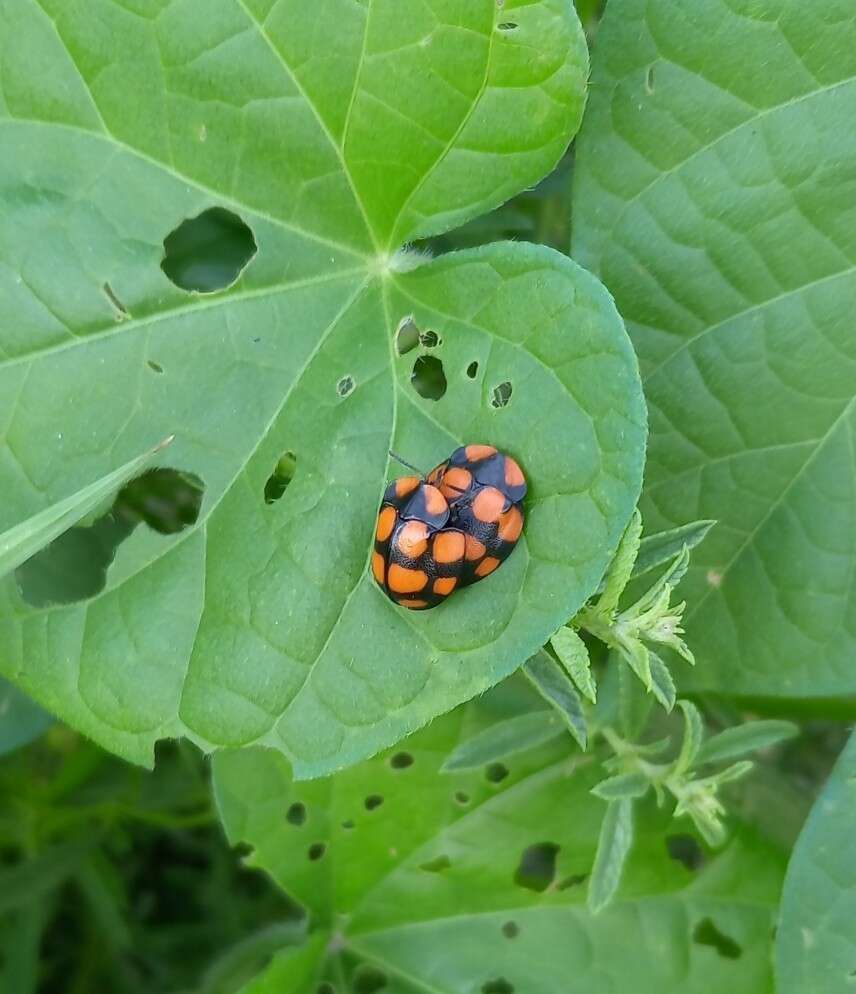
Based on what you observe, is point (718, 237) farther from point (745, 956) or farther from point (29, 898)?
point (29, 898)

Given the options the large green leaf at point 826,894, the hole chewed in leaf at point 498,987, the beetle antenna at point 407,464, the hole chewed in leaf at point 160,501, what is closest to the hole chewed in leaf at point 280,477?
the beetle antenna at point 407,464

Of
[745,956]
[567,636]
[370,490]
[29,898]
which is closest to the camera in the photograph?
[567,636]

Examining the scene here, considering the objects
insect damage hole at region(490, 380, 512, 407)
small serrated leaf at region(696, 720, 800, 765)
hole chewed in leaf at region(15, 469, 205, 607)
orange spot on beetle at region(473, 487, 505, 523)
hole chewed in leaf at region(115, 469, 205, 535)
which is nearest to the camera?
orange spot on beetle at region(473, 487, 505, 523)

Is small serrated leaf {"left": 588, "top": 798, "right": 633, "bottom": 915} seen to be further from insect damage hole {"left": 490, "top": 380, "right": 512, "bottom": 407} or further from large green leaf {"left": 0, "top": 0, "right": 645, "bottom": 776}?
insect damage hole {"left": 490, "top": 380, "right": 512, "bottom": 407}

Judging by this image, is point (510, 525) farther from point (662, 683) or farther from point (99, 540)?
point (99, 540)

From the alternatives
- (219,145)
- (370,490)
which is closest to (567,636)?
(370,490)

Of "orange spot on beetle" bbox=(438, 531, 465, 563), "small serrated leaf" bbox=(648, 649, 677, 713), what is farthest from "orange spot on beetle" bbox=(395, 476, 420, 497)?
"small serrated leaf" bbox=(648, 649, 677, 713)
